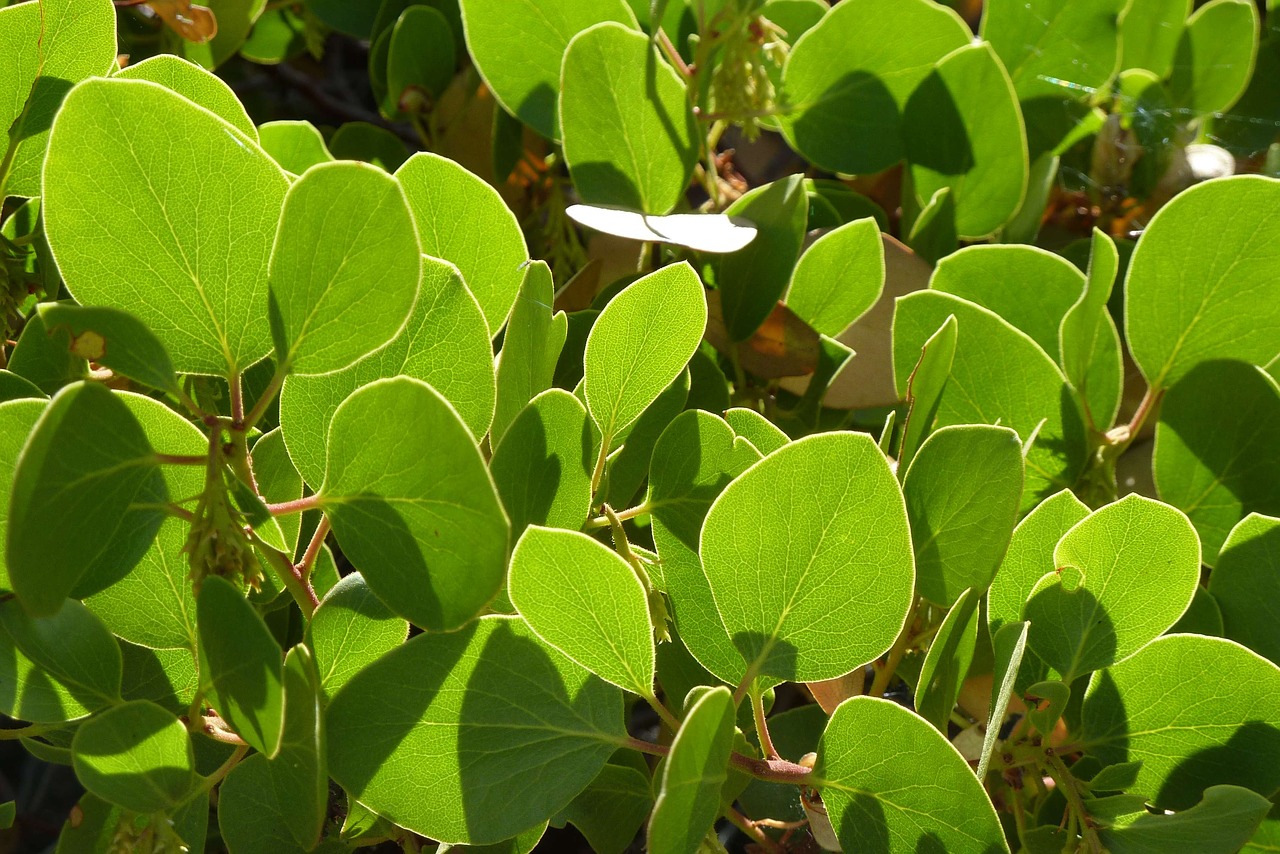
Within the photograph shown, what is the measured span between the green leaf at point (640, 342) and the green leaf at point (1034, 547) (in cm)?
22

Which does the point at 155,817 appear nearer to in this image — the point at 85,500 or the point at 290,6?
the point at 85,500

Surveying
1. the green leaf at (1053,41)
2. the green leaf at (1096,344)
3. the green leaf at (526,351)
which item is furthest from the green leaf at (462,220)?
the green leaf at (1053,41)

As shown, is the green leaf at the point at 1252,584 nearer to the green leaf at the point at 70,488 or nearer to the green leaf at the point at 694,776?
the green leaf at the point at 694,776

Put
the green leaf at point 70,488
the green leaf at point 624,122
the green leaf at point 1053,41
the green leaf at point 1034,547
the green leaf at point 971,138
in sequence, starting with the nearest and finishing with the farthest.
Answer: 1. the green leaf at point 70,488
2. the green leaf at point 1034,547
3. the green leaf at point 624,122
4. the green leaf at point 971,138
5. the green leaf at point 1053,41

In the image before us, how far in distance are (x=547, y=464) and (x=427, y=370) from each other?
0.07 m

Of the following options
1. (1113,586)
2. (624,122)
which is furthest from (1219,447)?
(624,122)

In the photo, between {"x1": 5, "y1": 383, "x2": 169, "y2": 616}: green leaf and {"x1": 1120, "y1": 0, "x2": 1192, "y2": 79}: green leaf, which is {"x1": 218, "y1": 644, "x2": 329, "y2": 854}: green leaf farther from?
{"x1": 1120, "y1": 0, "x2": 1192, "y2": 79}: green leaf

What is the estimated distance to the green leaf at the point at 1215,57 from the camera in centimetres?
106

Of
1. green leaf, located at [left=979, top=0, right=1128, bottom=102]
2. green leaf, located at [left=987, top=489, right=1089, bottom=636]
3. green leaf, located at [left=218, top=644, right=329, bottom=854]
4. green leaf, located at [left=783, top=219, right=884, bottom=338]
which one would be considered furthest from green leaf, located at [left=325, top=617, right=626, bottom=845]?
green leaf, located at [left=979, top=0, right=1128, bottom=102]

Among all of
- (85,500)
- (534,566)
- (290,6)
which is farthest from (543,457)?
(290,6)

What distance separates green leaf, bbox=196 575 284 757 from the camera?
0.41 m

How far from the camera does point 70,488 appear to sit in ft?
1.28

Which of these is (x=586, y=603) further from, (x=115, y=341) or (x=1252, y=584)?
(x=1252, y=584)

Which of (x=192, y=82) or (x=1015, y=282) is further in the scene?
(x=1015, y=282)
